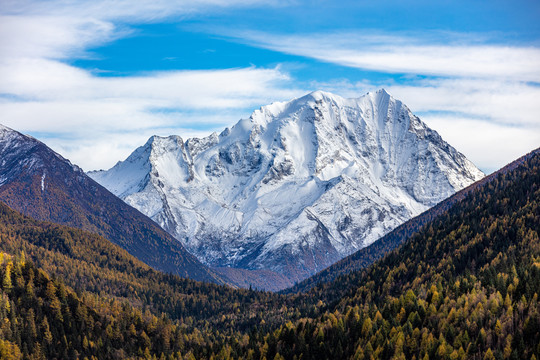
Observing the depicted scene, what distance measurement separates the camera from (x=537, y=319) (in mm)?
169500

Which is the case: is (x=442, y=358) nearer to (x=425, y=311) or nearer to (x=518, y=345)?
(x=518, y=345)

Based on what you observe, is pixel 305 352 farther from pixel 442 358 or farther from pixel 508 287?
pixel 508 287

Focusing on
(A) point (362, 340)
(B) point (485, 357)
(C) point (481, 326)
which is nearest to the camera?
(B) point (485, 357)

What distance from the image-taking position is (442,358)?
168 meters

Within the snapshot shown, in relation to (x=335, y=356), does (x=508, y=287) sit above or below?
above

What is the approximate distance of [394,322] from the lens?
196 m

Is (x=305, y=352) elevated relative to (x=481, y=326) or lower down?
lower down

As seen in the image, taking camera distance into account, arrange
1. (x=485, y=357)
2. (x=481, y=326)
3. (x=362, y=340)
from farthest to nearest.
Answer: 1. (x=362, y=340)
2. (x=481, y=326)
3. (x=485, y=357)

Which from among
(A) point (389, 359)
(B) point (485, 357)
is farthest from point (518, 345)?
(A) point (389, 359)

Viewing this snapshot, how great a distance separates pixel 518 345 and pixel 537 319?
12243 millimetres

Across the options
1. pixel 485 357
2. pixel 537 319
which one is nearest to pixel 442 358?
pixel 485 357

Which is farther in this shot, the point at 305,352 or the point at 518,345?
the point at 305,352

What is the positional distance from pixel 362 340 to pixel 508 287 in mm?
49015

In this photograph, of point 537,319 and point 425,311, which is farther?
point 425,311
